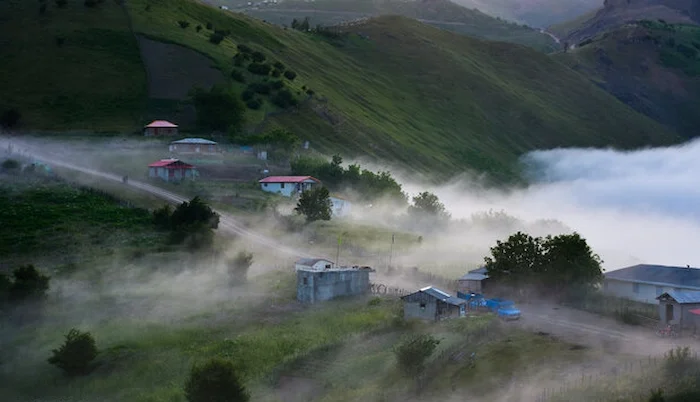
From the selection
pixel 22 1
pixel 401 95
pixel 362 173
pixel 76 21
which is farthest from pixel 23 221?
pixel 401 95

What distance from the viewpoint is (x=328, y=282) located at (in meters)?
67.6

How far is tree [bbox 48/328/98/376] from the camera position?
182 feet

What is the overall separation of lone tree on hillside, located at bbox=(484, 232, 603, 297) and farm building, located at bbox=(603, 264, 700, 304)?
4.90 m

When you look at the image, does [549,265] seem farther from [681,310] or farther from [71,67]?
[71,67]

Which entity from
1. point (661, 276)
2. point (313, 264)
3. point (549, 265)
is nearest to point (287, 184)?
point (313, 264)

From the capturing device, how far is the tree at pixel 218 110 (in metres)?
121

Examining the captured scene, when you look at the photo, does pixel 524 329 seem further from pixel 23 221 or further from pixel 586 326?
pixel 23 221

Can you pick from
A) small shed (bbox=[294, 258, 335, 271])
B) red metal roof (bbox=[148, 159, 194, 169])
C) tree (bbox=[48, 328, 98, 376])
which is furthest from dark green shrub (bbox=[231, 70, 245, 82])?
tree (bbox=[48, 328, 98, 376])

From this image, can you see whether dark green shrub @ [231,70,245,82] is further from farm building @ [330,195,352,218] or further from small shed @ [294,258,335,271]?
small shed @ [294,258,335,271]

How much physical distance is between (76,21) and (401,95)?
69625 mm

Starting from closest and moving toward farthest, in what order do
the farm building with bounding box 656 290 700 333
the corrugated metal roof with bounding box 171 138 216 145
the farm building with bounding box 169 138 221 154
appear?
the farm building with bounding box 656 290 700 333, the farm building with bounding box 169 138 221 154, the corrugated metal roof with bounding box 171 138 216 145

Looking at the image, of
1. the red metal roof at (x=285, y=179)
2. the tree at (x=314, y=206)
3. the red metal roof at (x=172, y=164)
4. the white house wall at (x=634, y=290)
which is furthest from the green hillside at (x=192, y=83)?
the white house wall at (x=634, y=290)

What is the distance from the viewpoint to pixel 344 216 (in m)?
101

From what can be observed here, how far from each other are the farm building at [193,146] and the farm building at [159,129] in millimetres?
5627
